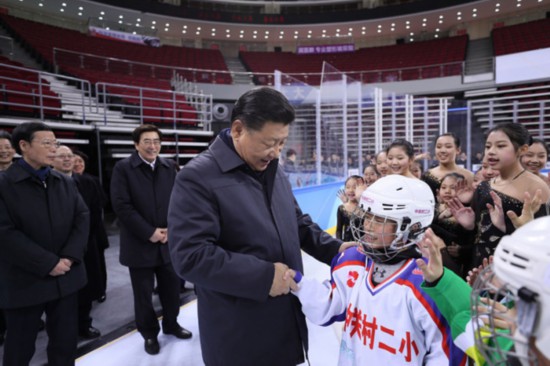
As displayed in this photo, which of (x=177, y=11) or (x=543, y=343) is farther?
(x=177, y=11)

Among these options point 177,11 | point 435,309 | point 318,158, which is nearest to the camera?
point 435,309

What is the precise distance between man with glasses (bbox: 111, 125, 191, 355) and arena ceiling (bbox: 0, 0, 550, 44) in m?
15.4

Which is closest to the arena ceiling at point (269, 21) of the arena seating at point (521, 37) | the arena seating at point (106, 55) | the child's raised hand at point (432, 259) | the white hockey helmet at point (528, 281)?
the arena seating at point (521, 37)

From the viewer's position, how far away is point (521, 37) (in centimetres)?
1623

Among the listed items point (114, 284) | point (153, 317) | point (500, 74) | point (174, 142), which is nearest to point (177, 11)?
point (174, 142)

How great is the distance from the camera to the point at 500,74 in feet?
43.5

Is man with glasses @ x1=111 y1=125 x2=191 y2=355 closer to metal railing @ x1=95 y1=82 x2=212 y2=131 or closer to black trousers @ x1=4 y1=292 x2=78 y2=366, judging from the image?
black trousers @ x1=4 y1=292 x2=78 y2=366

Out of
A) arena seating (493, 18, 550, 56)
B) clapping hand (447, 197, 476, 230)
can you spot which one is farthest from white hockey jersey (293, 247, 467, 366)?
arena seating (493, 18, 550, 56)

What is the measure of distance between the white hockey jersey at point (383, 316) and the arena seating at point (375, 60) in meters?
15.0

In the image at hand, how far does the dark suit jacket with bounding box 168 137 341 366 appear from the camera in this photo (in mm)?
1114

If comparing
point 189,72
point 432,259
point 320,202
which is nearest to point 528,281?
point 432,259

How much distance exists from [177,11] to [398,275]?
1884cm

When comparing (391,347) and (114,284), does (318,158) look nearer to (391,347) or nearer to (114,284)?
(114,284)

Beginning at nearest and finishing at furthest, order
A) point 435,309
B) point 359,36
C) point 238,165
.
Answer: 1. point 435,309
2. point 238,165
3. point 359,36
